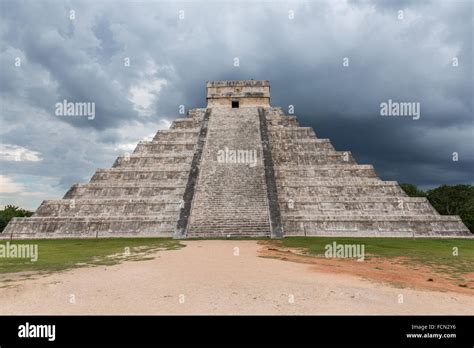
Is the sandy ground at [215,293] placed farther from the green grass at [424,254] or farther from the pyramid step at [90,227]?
the pyramid step at [90,227]

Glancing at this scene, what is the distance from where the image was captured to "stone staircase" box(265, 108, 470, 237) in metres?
19.5

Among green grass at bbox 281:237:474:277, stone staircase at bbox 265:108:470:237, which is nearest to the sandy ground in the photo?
green grass at bbox 281:237:474:277

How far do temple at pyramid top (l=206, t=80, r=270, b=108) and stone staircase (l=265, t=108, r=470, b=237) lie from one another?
962 centimetres

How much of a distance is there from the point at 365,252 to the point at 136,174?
16682 millimetres

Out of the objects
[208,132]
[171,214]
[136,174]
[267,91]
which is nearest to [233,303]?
[171,214]

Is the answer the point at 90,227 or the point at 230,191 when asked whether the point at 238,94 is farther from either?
the point at 90,227

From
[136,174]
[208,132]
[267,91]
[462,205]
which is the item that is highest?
[267,91]

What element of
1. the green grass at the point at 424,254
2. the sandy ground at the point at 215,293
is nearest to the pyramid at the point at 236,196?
the green grass at the point at 424,254

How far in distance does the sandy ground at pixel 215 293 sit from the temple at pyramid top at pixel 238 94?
27861 mm

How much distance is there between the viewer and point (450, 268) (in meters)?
9.78

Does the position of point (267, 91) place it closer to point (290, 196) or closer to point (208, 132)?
point (208, 132)

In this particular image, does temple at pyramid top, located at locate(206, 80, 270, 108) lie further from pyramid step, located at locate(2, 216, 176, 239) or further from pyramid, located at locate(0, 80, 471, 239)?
pyramid step, located at locate(2, 216, 176, 239)

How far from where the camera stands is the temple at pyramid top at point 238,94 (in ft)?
117

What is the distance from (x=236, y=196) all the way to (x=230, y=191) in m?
0.66
